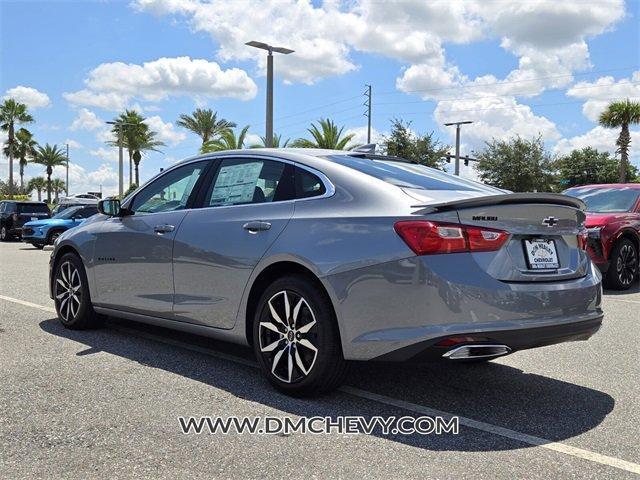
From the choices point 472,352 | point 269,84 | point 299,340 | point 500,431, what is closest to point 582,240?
point 472,352

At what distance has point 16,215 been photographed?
2508 centimetres

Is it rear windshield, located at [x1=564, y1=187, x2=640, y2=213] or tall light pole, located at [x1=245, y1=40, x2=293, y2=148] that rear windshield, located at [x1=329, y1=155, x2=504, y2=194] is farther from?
tall light pole, located at [x1=245, y1=40, x2=293, y2=148]

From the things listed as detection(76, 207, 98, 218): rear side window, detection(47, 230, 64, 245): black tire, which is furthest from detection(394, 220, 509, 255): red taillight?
detection(76, 207, 98, 218): rear side window

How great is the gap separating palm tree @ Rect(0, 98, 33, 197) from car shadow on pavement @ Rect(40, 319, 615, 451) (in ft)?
206

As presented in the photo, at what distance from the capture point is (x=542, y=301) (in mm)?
3596

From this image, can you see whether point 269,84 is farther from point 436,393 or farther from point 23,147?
point 23,147

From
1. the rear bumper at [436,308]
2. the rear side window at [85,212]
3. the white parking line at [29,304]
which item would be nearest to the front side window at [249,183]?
the rear bumper at [436,308]

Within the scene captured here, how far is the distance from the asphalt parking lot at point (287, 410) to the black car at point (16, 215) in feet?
70.6

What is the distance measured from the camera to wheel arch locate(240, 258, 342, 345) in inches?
153

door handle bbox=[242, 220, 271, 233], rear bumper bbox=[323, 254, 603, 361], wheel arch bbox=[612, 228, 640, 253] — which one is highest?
door handle bbox=[242, 220, 271, 233]

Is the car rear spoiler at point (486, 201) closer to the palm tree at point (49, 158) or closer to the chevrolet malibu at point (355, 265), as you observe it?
the chevrolet malibu at point (355, 265)

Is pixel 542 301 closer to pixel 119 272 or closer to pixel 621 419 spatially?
pixel 621 419

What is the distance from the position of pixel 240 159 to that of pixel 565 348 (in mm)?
3246

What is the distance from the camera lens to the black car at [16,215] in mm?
25062
